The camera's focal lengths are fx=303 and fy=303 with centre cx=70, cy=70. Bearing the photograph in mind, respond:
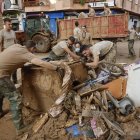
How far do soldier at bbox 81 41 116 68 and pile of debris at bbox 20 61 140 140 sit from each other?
34.4 inches

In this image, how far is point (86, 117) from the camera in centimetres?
506

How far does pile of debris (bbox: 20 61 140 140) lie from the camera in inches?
190

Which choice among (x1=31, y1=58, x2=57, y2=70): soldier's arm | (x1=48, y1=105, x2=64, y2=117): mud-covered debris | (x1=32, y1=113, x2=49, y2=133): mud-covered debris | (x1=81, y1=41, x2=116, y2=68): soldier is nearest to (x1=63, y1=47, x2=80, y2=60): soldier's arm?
(x1=81, y1=41, x2=116, y2=68): soldier

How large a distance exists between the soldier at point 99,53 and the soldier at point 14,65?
4.78 ft

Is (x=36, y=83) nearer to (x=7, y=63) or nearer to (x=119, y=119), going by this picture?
(x=7, y=63)

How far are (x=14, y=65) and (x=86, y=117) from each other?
149cm

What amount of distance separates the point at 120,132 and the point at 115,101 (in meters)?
0.87

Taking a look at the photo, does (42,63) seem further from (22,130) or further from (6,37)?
(6,37)

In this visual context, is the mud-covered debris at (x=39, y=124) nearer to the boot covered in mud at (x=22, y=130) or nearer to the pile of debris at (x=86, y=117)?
the pile of debris at (x=86, y=117)

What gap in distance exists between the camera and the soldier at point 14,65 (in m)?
5.00

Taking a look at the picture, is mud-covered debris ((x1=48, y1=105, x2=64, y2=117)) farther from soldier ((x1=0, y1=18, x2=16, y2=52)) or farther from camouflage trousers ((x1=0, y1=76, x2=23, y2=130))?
soldier ((x1=0, y1=18, x2=16, y2=52))

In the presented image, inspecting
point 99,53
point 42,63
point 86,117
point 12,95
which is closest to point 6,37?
point 99,53

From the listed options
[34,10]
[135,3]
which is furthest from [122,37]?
[135,3]

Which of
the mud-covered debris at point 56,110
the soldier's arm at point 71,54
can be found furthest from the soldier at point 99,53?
the mud-covered debris at point 56,110
